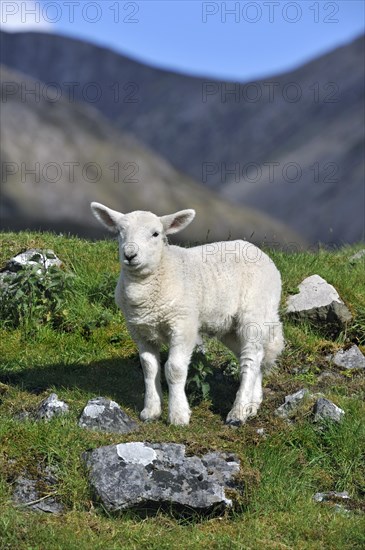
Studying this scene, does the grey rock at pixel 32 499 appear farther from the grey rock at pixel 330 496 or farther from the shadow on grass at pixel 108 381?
the grey rock at pixel 330 496

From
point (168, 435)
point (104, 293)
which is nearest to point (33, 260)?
point (104, 293)

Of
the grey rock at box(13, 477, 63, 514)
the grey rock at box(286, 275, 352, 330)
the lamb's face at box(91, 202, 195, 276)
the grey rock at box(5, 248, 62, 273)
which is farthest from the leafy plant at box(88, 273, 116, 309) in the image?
the grey rock at box(13, 477, 63, 514)

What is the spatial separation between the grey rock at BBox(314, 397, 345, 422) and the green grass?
4.6 inches

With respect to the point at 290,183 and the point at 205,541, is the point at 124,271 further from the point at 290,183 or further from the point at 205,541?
the point at 290,183

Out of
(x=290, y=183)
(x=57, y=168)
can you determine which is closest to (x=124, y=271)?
(x=57, y=168)

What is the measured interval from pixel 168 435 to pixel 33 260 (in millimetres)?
3989

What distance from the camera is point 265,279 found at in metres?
8.71

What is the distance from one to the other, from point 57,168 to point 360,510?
8.28m

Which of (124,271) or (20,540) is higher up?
(124,271)

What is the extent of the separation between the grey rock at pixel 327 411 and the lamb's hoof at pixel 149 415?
1.33m

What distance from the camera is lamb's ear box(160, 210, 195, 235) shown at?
8.04 m

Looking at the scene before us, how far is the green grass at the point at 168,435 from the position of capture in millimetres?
6203

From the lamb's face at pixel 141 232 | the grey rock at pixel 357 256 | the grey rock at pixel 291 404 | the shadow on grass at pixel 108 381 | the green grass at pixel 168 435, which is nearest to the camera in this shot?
the green grass at pixel 168 435

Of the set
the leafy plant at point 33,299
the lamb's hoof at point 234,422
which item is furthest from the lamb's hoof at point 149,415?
the leafy plant at point 33,299
